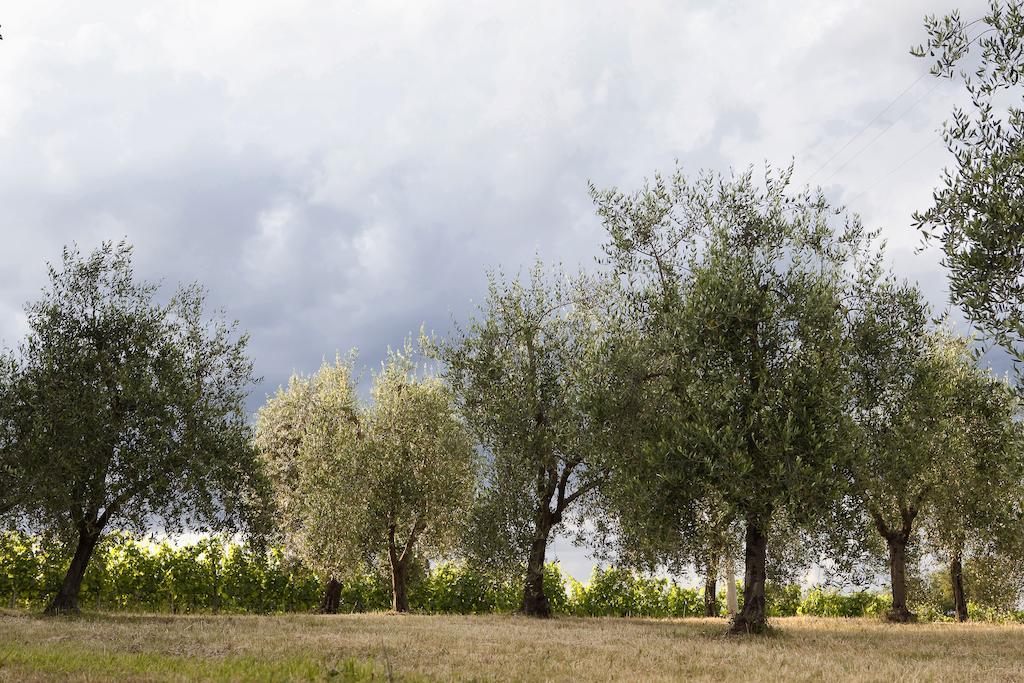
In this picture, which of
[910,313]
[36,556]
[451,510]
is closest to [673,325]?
[910,313]

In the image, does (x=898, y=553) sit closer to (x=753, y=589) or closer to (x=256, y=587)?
(x=753, y=589)

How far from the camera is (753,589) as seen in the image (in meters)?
26.0

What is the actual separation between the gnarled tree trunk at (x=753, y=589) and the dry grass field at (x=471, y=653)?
32.8 inches

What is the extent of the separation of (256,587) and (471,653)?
104 feet

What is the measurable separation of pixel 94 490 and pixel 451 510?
16.2 metres

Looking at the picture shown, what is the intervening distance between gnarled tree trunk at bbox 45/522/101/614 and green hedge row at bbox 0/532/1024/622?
5158 millimetres

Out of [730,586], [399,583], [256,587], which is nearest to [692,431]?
[730,586]

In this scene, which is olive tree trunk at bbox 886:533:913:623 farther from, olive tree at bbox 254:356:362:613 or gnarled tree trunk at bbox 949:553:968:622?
olive tree at bbox 254:356:362:613

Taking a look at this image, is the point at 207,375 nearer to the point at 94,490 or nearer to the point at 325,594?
the point at 94,490

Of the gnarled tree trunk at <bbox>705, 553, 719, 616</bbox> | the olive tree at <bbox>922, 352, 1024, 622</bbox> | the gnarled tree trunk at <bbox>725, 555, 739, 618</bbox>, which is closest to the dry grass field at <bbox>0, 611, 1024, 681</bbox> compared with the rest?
the gnarled tree trunk at <bbox>705, 553, 719, 616</bbox>

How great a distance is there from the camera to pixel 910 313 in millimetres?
30359

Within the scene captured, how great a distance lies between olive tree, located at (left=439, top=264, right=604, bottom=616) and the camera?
33.0m

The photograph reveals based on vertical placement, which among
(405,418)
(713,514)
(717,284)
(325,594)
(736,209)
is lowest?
(325,594)

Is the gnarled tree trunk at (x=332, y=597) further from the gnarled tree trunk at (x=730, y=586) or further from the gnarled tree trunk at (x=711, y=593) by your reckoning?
the gnarled tree trunk at (x=730, y=586)
